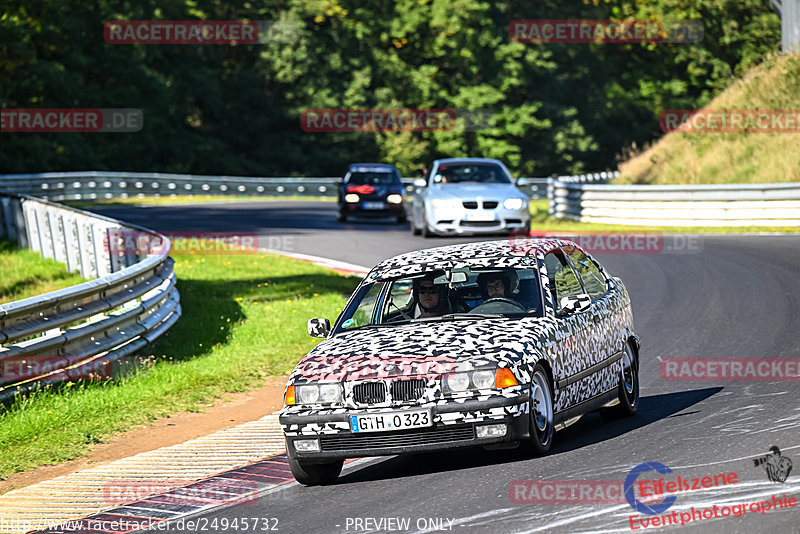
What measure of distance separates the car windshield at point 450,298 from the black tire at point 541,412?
769mm

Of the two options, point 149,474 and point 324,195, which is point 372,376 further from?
point 324,195

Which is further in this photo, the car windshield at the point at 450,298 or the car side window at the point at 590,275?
the car side window at the point at 590,275

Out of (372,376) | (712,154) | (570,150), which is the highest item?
(372,376)

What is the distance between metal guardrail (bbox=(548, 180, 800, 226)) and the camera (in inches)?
1072

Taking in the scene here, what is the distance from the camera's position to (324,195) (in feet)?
194

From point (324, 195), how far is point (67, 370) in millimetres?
46893

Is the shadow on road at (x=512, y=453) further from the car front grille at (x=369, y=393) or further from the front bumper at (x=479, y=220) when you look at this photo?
the front bumper at (x=479, y=220)

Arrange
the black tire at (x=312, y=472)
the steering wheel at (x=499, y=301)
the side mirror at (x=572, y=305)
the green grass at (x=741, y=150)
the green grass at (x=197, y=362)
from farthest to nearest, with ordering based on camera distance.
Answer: the green grass at (x=741, y=150), the green grass at (x=197, y=362), the steering wheel at (x=499, y=301), the side mirror at (x=572, y=305), the black tire at (x=312, y=472)

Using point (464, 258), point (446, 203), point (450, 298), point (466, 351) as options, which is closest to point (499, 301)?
point (450, 298)

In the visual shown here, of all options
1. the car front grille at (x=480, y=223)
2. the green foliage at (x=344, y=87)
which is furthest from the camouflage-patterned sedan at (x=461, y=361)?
the green foliage at (x=344, y=87)

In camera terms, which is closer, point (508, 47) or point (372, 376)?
point (372, 376)

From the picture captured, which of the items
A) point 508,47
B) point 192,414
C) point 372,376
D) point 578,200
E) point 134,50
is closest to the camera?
point 372,376

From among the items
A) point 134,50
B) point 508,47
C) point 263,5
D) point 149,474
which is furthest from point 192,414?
point 263,5

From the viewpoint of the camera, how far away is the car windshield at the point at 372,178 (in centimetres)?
3447
